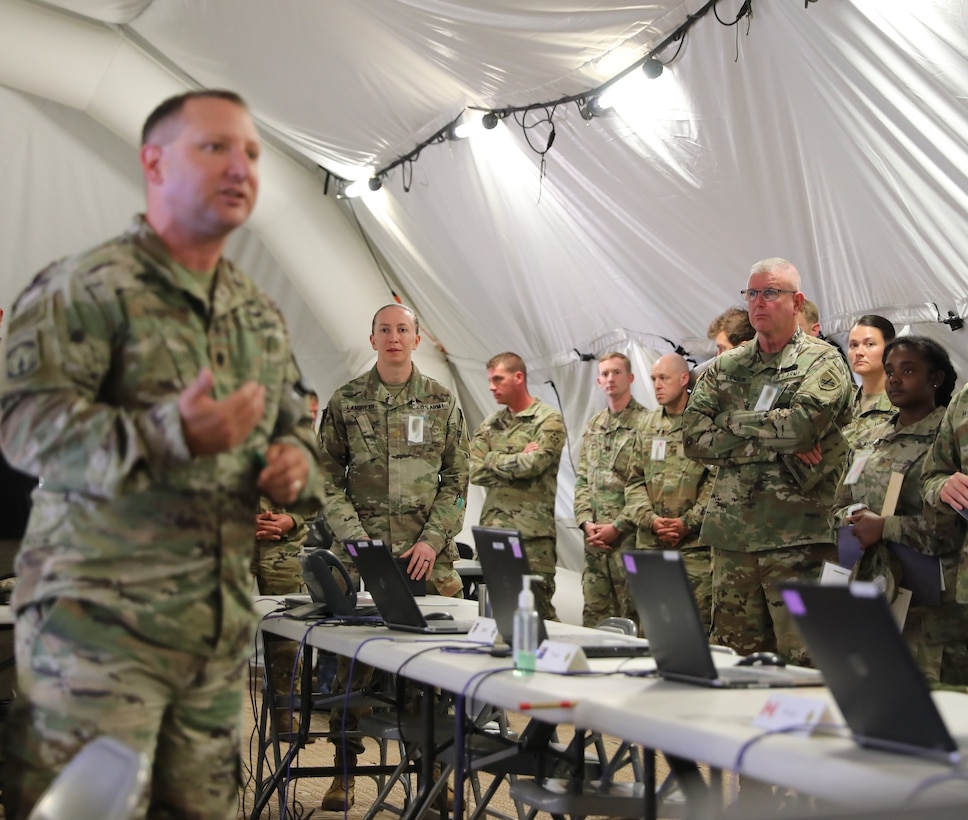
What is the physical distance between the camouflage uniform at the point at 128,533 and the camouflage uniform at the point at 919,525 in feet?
8.06

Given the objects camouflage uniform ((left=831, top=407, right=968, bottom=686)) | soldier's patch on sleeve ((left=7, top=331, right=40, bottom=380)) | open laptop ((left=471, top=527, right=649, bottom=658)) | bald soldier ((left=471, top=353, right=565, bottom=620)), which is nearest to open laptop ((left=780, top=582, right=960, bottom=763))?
open laptop ((left=471, top=527, right=649, bottom=658))

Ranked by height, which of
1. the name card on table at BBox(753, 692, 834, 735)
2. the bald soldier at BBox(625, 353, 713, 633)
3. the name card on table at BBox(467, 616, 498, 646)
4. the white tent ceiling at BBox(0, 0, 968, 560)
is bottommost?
the name card on table at BBox(753, 692, 834, 735)

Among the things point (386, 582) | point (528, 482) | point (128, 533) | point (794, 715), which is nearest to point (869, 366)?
point (386, 582)

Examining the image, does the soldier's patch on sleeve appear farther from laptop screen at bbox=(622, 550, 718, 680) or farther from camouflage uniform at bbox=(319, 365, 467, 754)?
camouflage uniform at bbox=(319, 365, 467, 754)

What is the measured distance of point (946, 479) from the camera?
3.56m

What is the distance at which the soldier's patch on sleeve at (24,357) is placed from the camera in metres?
1.67

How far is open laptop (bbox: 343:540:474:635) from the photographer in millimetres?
3270

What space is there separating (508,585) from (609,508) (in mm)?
3687

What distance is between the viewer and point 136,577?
1.69m

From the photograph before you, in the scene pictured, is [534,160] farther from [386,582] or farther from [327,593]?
[386,582]

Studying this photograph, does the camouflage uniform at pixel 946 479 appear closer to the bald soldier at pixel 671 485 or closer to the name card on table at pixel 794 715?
the name card on table at pixel 794 715

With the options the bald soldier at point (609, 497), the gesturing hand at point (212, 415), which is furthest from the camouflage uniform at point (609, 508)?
the gesturing hand at point (212, 415)

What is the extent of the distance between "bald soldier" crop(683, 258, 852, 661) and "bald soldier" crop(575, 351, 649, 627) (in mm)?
2114

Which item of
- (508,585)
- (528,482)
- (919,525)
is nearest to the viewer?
(508,585)
